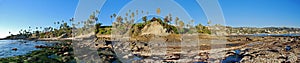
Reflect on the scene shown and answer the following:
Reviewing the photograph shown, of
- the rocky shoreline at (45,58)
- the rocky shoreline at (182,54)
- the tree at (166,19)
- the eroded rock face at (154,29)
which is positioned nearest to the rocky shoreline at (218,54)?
the rocky shoreline at (182,54)

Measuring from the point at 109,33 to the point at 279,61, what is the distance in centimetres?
8889

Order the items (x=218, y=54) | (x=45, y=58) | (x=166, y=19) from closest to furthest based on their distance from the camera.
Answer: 1. (x=45, y=58)
2. (x=218, y=54)
3. (x=166, y=19)

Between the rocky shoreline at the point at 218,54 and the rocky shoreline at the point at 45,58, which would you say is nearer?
the rocky shoreline at the point at 218,54

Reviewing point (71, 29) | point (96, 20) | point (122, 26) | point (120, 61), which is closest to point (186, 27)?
point (122, 26)

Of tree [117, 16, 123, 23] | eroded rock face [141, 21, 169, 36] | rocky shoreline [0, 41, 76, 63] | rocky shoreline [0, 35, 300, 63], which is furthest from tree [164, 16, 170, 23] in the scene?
rocky shoreline [0, 41, 76, 63]

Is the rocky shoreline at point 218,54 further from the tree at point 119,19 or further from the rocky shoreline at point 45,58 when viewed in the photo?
the tree at point 119,19

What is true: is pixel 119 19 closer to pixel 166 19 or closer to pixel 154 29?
pixel 166 19

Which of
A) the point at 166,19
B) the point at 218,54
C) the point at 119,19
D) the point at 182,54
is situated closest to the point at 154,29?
the point at 166,19

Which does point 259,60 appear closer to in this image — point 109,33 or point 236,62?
point 236,62

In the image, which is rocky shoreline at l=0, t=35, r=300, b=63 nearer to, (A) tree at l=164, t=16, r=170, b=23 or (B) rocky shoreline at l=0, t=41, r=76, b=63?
(B) rocky shoreline at l=0, t=41, r=76, b=63

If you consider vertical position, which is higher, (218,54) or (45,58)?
(45,58)

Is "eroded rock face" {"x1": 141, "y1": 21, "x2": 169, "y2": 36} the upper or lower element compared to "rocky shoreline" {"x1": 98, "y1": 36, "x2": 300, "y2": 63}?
upper

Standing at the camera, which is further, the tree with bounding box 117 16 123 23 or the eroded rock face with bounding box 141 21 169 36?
the tree with bounding box 117 16 123 23

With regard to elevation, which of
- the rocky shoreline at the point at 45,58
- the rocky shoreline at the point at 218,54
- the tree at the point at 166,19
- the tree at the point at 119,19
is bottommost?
the rocky shoreline at the point at 218,54
